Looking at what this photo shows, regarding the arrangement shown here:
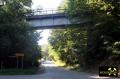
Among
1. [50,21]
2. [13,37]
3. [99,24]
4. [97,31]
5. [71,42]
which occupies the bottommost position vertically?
[71,42]

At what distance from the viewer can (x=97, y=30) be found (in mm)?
44969

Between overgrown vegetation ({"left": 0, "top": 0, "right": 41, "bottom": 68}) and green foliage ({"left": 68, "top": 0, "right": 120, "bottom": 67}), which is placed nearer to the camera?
green foliage ({"left": 68, "top": 0, "right": 120, "bottom": 67})

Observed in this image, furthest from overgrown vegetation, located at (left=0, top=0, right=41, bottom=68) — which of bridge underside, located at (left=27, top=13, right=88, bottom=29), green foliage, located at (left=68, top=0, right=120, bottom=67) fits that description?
green foliage, located at (left=68, top=0, right=120, bottom=67)

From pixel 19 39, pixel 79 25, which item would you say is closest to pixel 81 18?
pixel 79 25

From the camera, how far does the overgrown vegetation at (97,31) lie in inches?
1707

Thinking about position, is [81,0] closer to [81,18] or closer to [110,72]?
[81,18]

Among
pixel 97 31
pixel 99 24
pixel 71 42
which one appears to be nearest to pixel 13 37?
pixel 97 31

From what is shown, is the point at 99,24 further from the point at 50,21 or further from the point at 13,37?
the point at 50,21

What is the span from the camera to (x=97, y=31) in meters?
44.9

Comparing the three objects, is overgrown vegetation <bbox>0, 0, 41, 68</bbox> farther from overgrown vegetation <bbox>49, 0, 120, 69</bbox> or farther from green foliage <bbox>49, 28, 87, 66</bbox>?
overgrown vegetation <bbox>49, 0, 120, 69</bbox>

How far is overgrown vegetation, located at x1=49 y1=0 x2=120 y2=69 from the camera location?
142ft

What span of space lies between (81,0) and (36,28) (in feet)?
33.8

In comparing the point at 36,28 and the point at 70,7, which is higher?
the point at 70,7

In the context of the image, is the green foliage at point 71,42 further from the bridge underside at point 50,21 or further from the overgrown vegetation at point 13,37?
the overgrown vegetation at point 13,37
